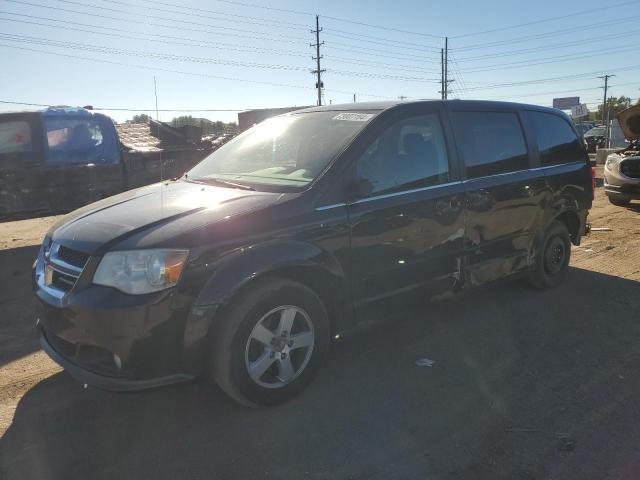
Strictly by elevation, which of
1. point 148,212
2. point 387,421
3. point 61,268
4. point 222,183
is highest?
point 222,183

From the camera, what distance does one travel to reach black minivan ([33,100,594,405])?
2672 millimetres

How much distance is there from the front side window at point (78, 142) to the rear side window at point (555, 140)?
6.58 metres

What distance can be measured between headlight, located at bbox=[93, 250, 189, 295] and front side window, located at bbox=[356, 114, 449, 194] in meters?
1.35

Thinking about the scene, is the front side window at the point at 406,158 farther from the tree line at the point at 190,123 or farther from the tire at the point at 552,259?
the tree line at the point at 190,123

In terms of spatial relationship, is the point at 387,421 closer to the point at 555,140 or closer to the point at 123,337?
the point at 123,337

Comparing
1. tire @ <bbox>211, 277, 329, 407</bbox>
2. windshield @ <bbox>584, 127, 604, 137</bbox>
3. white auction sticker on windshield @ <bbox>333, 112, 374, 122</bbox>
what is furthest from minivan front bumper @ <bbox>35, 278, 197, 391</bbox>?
windshield @ <bbox>584, 127, 604, 137</bbox>

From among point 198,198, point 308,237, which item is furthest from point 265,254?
point 198,198

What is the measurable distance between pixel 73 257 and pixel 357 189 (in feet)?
5.74

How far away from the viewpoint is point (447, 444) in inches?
107

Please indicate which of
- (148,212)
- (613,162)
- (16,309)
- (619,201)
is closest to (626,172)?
(613,162)

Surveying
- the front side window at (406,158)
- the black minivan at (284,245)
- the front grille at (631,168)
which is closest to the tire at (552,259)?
the black minivan at (284,245)

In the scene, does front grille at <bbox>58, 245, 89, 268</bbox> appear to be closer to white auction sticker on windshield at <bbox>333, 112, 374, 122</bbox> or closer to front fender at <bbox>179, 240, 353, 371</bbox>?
front fender at <bbox>179, 240, 353, 371</bbox>

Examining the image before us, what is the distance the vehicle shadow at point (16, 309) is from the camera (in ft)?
13.4

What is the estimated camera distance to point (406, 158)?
3.72 metres
